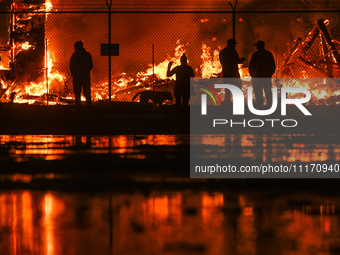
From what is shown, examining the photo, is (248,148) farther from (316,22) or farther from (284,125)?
(316,22)

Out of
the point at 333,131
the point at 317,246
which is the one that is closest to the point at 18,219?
the point at 317,246

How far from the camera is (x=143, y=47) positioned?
29.0 m

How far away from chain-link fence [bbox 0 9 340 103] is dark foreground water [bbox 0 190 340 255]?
19.8m

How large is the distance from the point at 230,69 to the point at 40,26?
1122 centimetres

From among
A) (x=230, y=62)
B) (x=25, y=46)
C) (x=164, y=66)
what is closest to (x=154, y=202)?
(x=230, y=62)

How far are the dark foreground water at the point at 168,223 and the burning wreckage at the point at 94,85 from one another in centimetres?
2065

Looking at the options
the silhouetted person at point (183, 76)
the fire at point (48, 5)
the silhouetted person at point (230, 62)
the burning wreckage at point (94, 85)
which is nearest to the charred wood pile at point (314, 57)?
the burning wreckage at point (94, 85)

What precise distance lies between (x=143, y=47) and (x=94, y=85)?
229cm

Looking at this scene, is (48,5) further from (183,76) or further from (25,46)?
(183,76)

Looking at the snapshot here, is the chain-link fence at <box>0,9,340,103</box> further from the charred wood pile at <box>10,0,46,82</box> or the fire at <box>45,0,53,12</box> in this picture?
the fire at <box>45,0,53,12</box>

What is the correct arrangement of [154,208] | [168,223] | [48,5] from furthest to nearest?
1. [48,5]
2. [154,208]
3. [168,223]

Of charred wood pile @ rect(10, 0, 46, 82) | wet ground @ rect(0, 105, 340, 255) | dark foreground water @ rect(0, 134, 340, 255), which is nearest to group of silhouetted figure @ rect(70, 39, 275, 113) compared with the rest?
wet ground @ rect(0, 105, 340, 255)

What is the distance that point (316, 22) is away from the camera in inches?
1222

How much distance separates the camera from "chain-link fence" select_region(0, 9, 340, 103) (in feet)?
95.1
